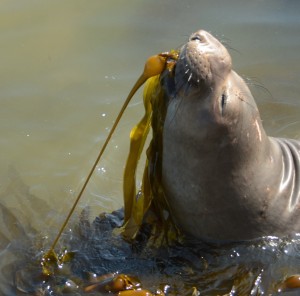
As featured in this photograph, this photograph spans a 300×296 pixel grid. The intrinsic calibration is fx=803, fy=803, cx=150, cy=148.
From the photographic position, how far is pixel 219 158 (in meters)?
4.43

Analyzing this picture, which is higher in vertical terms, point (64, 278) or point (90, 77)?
point (90, 77)

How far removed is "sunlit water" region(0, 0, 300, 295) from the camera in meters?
5.79

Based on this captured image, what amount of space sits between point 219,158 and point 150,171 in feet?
1.58

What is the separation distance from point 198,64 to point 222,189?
2.75 ft

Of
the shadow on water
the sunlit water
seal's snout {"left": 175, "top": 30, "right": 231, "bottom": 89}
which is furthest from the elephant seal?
the sunlit water

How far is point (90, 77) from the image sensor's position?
6.92m

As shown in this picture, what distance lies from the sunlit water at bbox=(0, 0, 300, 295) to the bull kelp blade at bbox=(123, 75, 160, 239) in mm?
634

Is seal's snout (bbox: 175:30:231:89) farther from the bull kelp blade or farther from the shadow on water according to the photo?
the shadow on water

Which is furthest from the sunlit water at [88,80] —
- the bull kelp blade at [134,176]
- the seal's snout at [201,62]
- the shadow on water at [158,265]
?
the seal's snout at [201,62]

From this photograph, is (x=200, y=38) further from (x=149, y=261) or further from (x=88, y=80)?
(x=88, y=80)

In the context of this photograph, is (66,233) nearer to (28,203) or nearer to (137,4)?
(28,203)

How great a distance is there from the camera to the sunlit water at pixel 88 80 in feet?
19.0

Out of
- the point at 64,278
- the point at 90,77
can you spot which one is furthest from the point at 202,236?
the point at 90,77

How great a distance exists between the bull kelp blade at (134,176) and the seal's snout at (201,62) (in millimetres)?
335
